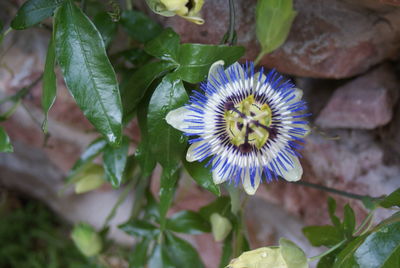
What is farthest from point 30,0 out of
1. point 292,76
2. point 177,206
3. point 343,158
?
point 177,206

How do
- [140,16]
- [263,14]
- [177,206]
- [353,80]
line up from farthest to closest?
1. [177,206]
2. [353,80]
3. [140,16]
4. [263,14]

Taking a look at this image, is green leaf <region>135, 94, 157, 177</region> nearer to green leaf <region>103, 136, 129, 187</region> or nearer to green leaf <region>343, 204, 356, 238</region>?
green leaf <region>103, 136, 129, 187</region>

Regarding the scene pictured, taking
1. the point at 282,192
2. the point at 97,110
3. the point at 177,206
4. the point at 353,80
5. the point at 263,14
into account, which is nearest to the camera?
the point at 97,110

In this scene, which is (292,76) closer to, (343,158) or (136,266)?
(343,158)

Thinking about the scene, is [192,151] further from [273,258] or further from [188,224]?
[188,224]

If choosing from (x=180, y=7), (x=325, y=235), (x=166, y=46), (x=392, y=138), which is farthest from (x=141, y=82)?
(x=392, y=138)

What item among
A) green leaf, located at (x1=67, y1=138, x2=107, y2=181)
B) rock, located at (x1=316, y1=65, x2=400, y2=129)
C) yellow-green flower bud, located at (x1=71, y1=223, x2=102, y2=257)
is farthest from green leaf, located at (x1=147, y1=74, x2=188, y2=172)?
yellow-green flower bud, located at (x1=71, y1=223, x2=102, y2=257)

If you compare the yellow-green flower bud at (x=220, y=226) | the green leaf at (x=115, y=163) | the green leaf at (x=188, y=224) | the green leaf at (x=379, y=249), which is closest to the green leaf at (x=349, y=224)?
the green leaf at (x=379, y=249)
